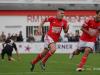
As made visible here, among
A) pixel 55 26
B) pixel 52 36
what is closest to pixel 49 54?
pixel 52 36

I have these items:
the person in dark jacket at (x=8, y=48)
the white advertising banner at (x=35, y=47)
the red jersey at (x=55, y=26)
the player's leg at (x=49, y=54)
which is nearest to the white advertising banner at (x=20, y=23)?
the white advertising banner at (x=35, y=47)

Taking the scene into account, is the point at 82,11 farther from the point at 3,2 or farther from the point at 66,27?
the point at 66,27

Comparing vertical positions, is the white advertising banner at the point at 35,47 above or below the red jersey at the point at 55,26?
below

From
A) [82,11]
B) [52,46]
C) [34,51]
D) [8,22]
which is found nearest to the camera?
[52,46]

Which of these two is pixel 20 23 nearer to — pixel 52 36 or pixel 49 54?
pixel 52 36

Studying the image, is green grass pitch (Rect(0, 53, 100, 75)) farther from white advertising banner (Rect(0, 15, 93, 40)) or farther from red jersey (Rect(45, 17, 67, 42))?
white advertising banner (Rect(0, 15, 93, 40))

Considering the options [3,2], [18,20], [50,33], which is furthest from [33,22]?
[50,33]

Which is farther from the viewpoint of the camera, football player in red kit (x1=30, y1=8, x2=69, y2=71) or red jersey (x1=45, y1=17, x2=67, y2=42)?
red jersey (x1=45, y1=17, x2=67, y2=42)

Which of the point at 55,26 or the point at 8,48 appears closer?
the point at 55,26

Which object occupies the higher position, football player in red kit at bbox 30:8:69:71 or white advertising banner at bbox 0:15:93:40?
football player in red kit at bbox 30:8:69:71

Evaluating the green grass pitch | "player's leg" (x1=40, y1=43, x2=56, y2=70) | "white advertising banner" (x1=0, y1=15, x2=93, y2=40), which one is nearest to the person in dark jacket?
the green grass pitch

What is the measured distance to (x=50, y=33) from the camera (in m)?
18.3

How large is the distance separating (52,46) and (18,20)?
3270 centimetres

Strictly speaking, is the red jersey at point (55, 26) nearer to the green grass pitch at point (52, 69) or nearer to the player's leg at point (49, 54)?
the player's leg at point (49, 54)
